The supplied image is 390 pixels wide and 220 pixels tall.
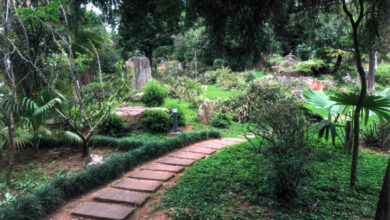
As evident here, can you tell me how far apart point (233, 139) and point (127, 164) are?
2.99 meters

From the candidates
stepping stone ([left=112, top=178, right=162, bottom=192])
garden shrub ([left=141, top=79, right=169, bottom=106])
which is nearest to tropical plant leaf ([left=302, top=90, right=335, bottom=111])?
stepping stone ([left=112, top=178, right=162, bottom=192])

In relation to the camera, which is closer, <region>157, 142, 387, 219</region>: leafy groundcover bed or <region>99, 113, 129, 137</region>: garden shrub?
<region>157, 142, 387, 219</region>: leafy groundcover bed

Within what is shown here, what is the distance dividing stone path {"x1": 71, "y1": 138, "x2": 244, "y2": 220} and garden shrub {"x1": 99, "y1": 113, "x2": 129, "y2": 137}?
2038 millimetres

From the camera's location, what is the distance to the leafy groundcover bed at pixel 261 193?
287cm

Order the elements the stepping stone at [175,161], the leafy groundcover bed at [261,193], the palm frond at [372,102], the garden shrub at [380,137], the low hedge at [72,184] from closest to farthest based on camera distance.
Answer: the low hedge at [72,184] → the leafy groundcover bed at [261,193] → the palm frond at [372,102] → the stepping stone at [175,161] → the garden shrub at [380,137]

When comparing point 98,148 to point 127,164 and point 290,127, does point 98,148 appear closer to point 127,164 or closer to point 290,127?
point 127,164

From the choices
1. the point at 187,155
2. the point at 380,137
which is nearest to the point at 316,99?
the point at 380,137

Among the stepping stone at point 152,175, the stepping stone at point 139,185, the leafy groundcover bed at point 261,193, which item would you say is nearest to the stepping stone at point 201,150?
the leafy groundcover bed at point 261,193

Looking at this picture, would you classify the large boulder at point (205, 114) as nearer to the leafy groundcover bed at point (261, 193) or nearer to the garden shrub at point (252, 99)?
the garden shrub at point (252, 99)

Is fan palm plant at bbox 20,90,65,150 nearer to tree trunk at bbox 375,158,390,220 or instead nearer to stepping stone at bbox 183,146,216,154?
stepping stone at bbox 183,146,216,154

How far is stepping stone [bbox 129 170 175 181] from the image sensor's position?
3.99 metres

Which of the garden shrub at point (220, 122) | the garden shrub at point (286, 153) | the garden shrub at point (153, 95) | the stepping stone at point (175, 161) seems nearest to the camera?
the garden shrub at point (286, 153)

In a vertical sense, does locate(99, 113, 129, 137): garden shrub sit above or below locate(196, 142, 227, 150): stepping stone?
above

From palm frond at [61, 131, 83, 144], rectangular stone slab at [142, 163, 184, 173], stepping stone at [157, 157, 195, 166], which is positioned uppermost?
palm frond at [61, 131, 83, 144]
